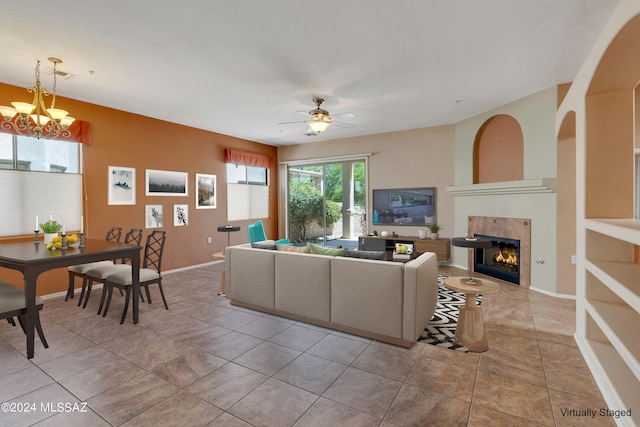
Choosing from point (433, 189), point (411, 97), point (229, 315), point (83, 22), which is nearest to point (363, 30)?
point (411, 97)

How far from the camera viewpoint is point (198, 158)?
6.06m

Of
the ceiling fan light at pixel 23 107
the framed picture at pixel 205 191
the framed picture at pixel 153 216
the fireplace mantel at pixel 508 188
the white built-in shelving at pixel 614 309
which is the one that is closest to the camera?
the white built-in shelving at pixel 614 309

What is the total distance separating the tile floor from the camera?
5.99 feet

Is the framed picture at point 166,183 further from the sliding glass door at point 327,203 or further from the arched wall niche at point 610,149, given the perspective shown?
the arched wall niche at point 610,149

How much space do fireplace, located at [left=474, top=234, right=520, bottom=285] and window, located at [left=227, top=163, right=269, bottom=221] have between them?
481 cm

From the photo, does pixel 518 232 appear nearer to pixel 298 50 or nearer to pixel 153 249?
pixel 298 50

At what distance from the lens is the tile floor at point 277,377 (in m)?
1.83

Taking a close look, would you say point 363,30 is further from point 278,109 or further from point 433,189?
point 433,189

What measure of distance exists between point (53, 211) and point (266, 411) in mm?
4195

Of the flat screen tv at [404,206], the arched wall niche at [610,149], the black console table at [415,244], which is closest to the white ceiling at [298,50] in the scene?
the arched wall niche at [610,149]

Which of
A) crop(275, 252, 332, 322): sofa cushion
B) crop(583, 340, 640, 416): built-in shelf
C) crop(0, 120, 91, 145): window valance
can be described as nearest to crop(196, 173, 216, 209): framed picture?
crop(0, 120, 91, 145): window valance

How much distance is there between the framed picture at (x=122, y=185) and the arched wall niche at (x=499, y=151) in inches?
232

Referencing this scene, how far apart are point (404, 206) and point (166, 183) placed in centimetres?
468

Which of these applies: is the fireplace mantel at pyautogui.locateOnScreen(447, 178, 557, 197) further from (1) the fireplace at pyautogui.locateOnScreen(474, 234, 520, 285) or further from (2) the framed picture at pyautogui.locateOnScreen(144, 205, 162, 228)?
(2) the framed picture at pyautogui.locateOnScreen(144, 205, 162, 228)
